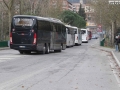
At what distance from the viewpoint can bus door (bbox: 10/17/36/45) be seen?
92.1ft

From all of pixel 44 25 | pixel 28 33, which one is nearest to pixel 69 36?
pixel 44 25

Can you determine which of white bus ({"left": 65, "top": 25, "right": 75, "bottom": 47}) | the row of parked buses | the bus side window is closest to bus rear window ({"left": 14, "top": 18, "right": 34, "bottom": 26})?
the row of parked buses

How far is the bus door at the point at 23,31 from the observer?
1105 inches

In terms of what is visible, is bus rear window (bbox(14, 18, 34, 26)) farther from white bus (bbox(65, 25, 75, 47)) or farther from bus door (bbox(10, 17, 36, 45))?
white bus (bbox(65, 25, 75, 47))

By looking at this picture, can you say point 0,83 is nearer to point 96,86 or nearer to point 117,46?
point 96,86

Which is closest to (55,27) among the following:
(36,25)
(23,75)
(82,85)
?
(36,25)

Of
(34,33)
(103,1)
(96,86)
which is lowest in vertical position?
(96,86)

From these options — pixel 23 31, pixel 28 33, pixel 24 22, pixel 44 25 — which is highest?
pixel 24 22

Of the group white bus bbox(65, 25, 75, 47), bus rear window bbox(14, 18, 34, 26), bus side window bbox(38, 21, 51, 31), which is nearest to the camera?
bus rear window bbox(14, 18, 34, 26)

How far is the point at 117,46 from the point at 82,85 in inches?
994

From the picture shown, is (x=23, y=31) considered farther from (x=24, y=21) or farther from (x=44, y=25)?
(x=44, y=25)

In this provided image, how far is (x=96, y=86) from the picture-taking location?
12.1 m

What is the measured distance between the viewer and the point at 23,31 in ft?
92.3

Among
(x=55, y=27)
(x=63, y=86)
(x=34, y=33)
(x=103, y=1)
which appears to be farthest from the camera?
(x=103, y=1)
